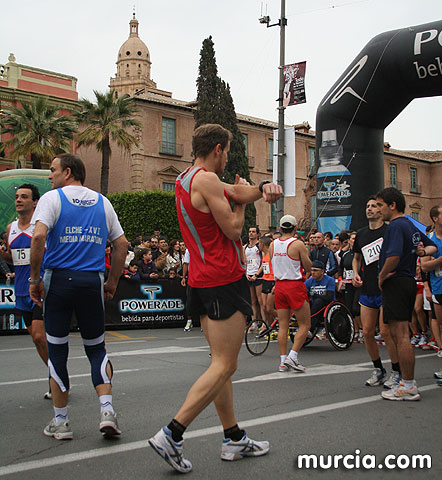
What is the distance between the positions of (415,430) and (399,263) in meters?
1.76

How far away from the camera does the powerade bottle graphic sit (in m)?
15.5

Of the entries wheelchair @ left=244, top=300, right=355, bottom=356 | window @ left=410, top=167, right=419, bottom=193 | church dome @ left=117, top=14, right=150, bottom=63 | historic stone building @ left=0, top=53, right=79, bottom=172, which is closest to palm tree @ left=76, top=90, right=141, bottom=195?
historic stone building @ left=0, top=53, right=79, bottom=172

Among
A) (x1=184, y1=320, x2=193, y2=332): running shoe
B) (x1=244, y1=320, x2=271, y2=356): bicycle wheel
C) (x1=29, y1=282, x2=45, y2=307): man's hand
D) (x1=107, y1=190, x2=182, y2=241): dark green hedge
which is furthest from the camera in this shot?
(x1=107, y1=190, x2=182, y2=241): dark green hedge

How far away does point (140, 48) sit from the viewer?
141m

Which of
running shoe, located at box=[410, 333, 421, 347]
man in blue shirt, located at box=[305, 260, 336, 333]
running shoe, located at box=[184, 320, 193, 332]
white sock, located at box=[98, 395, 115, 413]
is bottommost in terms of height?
running shoe, located at box=[184, 320, 193, 332]

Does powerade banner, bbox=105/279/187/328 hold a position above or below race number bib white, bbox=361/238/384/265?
below

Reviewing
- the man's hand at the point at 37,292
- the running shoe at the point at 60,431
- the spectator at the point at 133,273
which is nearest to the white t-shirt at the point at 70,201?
the man's hand at the point at 37,292

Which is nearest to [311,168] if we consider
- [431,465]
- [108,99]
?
[108,99]

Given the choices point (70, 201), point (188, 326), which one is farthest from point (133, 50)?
point (70, 201)

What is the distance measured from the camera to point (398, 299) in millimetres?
5715

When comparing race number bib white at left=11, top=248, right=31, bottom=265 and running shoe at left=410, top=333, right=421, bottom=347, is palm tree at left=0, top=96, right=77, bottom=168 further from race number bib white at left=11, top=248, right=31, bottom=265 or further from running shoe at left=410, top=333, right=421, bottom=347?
race number bib white at left=11, top=248, right=31, bottom=265

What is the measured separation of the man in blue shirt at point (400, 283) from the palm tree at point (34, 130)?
2922cm

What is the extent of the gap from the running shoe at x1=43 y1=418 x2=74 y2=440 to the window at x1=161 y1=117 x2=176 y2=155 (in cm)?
3411

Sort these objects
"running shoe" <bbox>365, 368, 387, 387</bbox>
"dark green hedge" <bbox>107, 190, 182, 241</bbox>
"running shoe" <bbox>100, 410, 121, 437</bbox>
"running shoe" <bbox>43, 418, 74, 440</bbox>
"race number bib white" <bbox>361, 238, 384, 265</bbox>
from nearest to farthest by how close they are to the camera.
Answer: "running shoe" <bbox>100, 410, 121, 437</bbox>, "running shoe" <bbox>43, 418, 74, 440</bbox>, "running shoe" <bbox>365, 368, 387, 387</bbox>, "race number bib white" <bbox>361, 238, 384, 265</bbox>, "dark green hedge" <bbox>107, 190, 182, 241</bbox>
